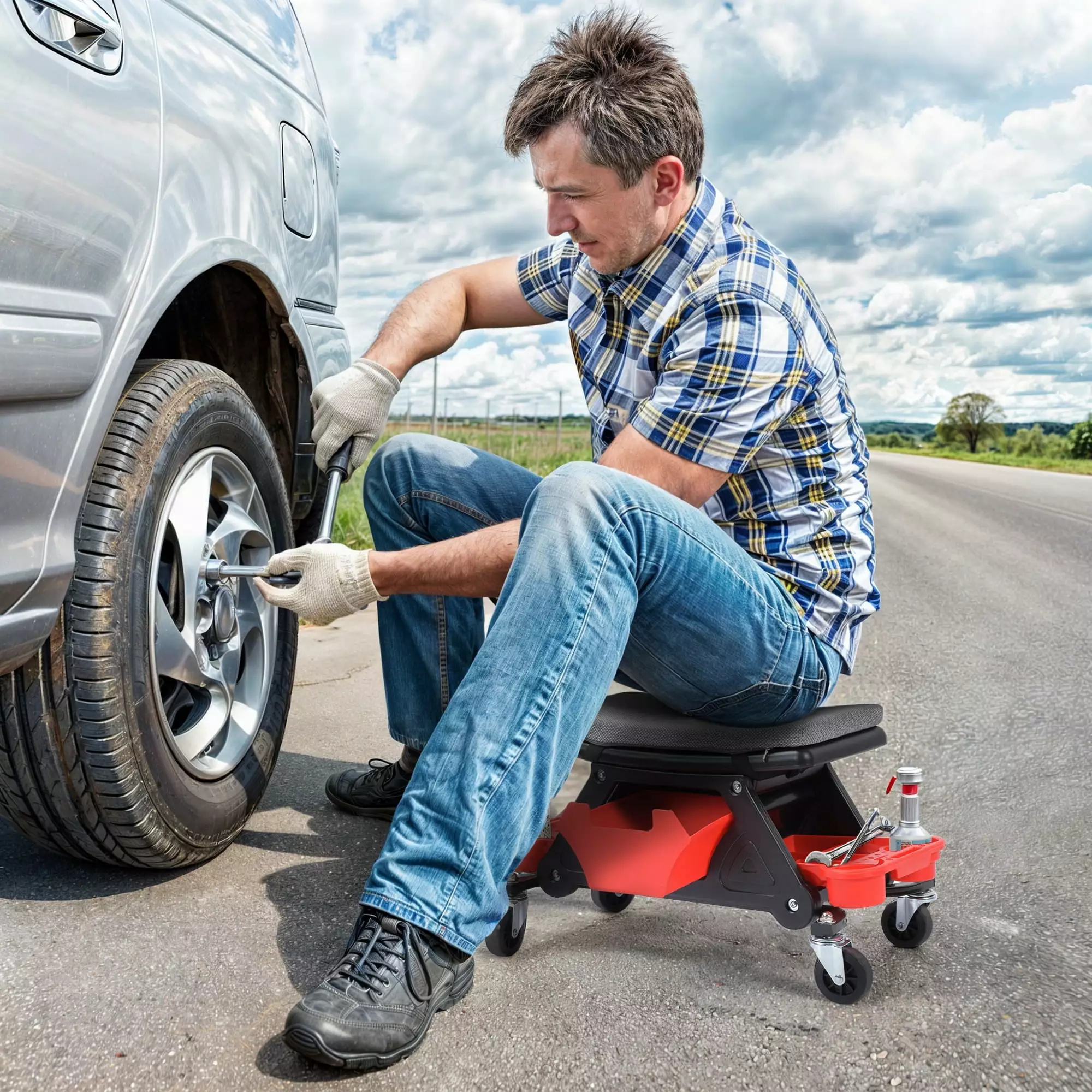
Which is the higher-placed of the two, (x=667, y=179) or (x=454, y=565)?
(x=667, y=179)

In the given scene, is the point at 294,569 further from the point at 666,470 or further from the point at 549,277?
the point at 549,277

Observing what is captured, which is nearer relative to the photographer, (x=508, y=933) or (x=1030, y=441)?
(x=508, y=933)

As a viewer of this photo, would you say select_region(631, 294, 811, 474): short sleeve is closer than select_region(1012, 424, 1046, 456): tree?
Yes

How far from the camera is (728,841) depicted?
5.89ft

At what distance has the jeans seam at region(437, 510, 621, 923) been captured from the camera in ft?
5.00

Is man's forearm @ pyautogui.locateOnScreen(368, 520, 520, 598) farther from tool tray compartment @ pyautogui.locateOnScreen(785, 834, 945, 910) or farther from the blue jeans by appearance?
tool tray compartment @ pyautogui.locateOnScreen(785, 834, 945, 910)

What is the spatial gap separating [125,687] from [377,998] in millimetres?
620

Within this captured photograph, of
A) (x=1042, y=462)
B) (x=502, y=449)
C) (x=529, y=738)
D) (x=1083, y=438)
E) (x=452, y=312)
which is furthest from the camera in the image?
(x=1083, y=438)

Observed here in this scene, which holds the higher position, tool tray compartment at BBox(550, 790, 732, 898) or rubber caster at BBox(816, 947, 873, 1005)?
tool tray compartment at BBox(550, 790, 732, 898)

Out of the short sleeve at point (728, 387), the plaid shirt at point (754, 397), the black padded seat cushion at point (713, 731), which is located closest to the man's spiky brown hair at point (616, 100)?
the plaid shirt at point (754, 397)

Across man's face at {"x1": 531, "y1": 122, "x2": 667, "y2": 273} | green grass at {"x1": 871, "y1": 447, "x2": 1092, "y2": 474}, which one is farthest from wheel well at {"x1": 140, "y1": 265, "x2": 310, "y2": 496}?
green grass at {"x1": 871, "y1": 447, "x2": 1092, "y2": 474}

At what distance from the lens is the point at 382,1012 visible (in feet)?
4.70

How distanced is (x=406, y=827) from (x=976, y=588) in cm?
518

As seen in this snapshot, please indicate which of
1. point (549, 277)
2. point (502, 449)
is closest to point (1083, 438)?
point (502, 449)
